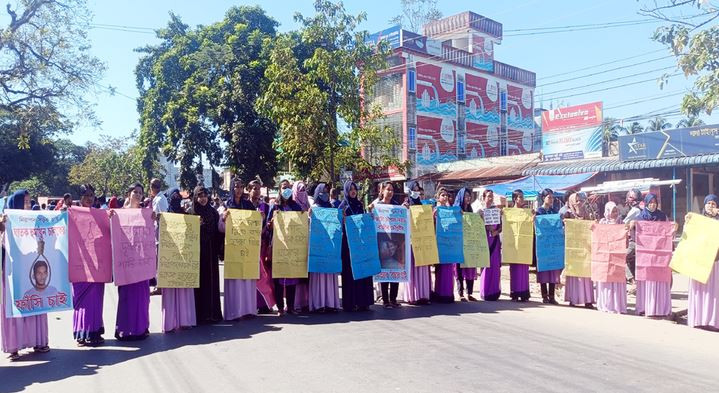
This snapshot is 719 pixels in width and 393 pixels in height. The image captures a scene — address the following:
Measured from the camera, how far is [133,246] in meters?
6.85

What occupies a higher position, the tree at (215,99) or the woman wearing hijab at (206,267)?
the tree at (215,99)

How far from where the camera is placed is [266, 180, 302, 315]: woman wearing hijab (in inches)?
323

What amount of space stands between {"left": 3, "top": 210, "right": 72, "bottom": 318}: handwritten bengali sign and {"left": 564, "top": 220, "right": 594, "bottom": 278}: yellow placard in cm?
735

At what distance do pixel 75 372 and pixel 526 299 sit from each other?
7.14 metres

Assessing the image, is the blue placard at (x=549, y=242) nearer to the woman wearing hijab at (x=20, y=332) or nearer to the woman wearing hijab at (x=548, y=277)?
the woman wearing hijab at (x=548, y=277)

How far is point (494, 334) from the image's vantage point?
269 inches

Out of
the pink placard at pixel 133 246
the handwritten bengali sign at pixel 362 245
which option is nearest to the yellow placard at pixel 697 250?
the handwritten bengali sign at pixel 362 245

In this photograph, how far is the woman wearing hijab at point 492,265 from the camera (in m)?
9.56

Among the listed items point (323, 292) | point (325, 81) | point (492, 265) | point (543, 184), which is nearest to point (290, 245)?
point (323, 292)

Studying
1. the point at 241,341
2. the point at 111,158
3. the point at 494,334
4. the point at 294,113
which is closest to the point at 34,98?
the point at 294,113

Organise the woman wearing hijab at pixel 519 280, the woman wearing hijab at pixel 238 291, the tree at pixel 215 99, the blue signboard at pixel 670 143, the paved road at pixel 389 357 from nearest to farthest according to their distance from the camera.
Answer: the paved road at pixel 389 357
the woman wearing hijab at pixel 238 291
the woman wearing hijab at pixel 519 280
the blue signboard at pixel 670 143
the tree at pixel 215 99

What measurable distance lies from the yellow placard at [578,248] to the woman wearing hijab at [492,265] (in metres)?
1.10

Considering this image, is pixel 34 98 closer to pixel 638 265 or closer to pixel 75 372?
pixel 75 372

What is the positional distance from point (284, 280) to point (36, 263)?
3221 mm
